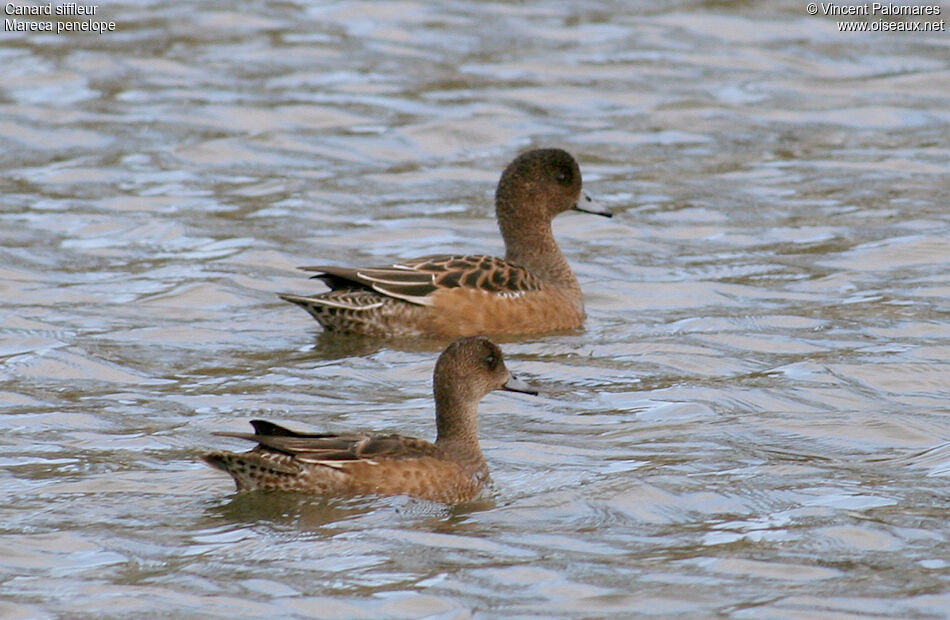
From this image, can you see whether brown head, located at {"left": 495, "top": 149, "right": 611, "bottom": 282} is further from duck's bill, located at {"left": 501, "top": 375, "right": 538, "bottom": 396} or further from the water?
duck's bill, located at {"left": 501, "top": 375, "right": 538, "bottom": 396}

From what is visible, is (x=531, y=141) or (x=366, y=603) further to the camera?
(x=531, y=141)

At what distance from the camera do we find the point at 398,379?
405 inches

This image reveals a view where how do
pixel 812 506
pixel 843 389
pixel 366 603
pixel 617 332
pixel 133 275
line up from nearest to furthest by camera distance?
pixel 366 603, pixel 812 506, pixel 843 389, pixel 617 332, pixel 133 275

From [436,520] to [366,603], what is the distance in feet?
3.68

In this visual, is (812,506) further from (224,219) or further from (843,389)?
(224,219)

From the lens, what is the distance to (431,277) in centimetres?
1128

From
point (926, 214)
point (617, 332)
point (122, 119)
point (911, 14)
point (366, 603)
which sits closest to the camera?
point (366, 603)

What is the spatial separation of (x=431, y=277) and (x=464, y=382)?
9.16ft

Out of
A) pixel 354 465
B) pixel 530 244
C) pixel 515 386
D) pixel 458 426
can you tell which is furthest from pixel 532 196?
pixel 354 465

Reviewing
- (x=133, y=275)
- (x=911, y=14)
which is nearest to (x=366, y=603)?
(x=133, y=275)

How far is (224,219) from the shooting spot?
1412cm

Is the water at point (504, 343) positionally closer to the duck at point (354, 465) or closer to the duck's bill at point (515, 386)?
the duck at point (354, 465)

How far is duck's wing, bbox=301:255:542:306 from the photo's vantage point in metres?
11.2

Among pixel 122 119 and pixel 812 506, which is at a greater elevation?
pixel 122 119
